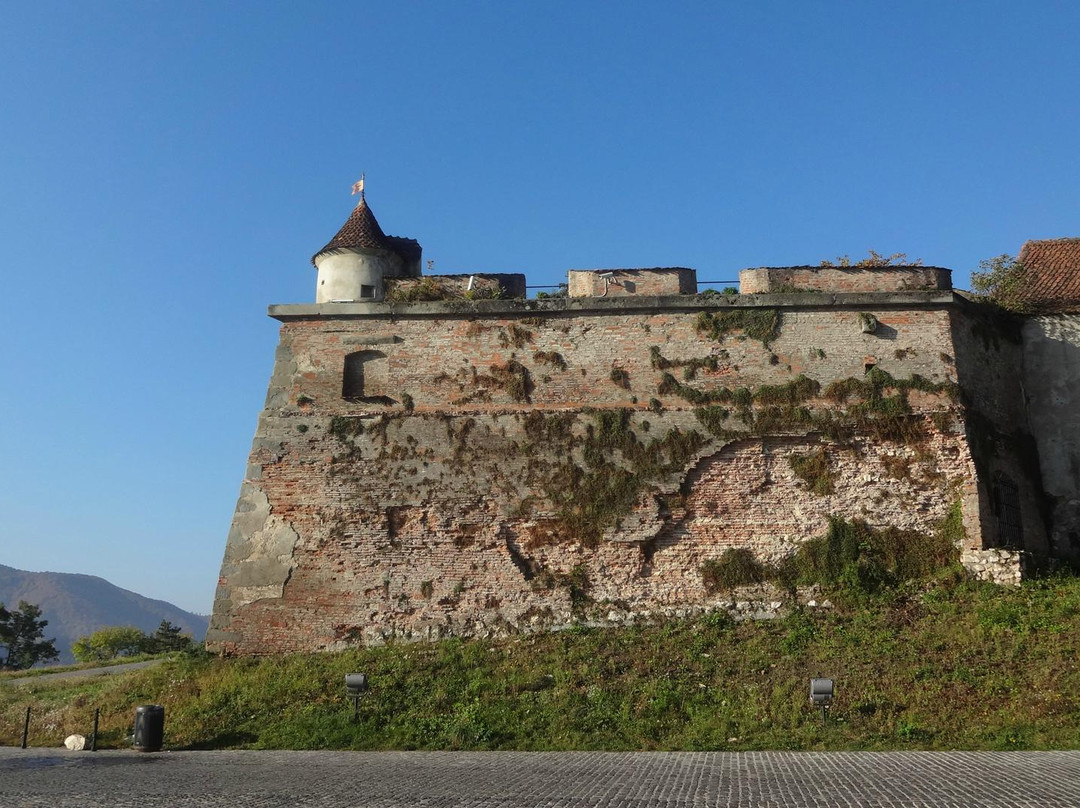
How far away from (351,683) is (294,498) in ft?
15.9

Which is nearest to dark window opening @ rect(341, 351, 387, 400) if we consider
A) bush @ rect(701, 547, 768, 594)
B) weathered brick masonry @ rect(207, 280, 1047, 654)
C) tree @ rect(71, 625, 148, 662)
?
weathered brick masonry @ rect(207, 280, 1047, 654)

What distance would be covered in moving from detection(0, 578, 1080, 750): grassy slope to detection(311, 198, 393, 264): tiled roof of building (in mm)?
8812

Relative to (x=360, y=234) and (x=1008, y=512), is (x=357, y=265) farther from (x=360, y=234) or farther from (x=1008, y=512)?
(x=1008, y=512)

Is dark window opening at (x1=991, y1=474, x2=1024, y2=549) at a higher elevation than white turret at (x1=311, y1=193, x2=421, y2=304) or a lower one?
lower

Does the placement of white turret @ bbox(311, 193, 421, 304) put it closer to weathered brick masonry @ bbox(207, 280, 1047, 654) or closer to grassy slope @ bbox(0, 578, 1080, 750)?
→ weathered brick masonry @ bbox(207, 280, 1047, 654)

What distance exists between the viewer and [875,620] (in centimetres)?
1470

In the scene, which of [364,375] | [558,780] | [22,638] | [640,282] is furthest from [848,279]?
[22,638]

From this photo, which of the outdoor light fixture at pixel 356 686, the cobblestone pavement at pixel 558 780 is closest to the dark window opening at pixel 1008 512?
the cobblestone pavement at pixel 558 780

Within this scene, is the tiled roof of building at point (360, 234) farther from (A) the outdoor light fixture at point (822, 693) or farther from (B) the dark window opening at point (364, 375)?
(A) the outdoor light fixture at point (822, 693)

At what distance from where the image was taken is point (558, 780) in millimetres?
9391

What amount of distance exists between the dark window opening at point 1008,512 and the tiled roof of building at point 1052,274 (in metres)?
4.38

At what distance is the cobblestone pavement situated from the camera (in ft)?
26.7

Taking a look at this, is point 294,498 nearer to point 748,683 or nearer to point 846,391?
point 748,683

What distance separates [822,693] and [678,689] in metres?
2.14
